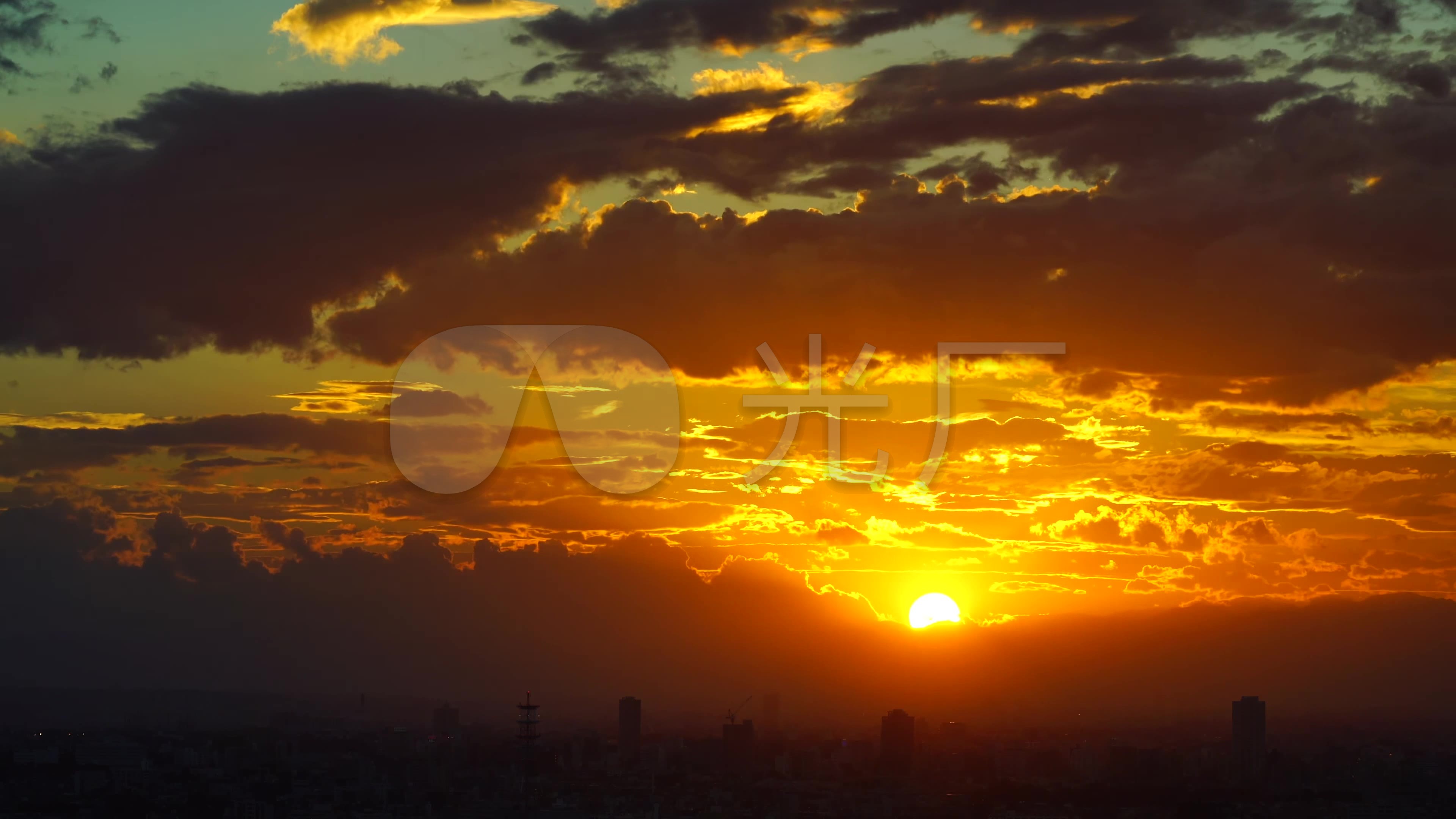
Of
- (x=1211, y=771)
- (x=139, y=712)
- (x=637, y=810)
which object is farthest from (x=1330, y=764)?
(x=139, y=712)

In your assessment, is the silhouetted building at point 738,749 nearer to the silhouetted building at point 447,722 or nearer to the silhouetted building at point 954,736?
the silhouetted building at point 954,736

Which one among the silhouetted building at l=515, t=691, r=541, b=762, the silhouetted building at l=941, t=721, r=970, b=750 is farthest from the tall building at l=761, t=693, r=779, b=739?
the silhouetted building at l=515, t=691, r=541, b=762

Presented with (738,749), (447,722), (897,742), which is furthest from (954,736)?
(447,722)

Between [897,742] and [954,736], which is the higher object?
[897,742]

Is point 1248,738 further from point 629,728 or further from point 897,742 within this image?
point 629,728

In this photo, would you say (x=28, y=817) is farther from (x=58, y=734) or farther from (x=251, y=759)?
(x=58, y=734)
